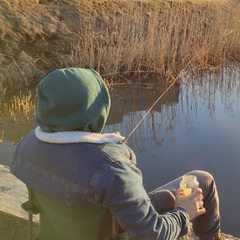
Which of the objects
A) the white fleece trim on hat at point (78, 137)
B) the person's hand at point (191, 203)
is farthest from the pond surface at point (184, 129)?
the white fleece trim on hat at point (78, 137)

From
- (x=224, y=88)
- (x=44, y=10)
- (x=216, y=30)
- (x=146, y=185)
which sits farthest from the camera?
(x=44, y=10)

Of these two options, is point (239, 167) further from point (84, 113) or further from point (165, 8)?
point (165, 8)

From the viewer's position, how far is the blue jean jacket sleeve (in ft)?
4.65

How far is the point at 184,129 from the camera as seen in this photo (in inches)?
227

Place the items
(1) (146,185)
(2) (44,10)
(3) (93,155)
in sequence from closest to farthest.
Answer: (3) (93,155) < (1) (146,185) < (2) (44,10)

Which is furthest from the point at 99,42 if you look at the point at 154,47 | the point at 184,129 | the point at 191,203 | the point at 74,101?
the point at 74,101

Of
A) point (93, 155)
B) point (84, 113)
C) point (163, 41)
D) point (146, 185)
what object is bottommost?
point (146, 185)

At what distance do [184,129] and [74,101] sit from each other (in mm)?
4407

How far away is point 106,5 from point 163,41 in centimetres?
363

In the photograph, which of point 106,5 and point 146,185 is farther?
point 106,5

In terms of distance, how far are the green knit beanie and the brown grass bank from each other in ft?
18.6

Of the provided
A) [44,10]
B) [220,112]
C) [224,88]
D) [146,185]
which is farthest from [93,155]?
[44,10]

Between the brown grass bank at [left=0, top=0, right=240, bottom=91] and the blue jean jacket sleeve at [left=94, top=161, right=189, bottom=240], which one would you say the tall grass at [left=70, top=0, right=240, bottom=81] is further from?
the blue jean jacket sleeve at [left=94, top=161, right=189, bottom=240]

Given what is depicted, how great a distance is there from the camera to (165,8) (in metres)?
11.9
